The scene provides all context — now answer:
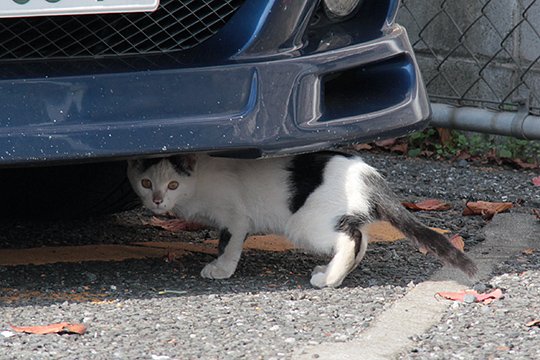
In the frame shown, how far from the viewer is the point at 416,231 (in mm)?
3512

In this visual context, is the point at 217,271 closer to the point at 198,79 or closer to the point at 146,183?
the point at 146,183

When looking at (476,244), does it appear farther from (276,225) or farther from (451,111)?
(451,111)

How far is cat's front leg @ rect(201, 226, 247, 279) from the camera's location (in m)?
3.62

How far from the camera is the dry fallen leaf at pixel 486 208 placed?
454 cm

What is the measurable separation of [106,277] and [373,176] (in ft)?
2.93

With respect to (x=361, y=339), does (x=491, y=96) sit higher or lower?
lower

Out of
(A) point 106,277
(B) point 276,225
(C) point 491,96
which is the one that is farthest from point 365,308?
(C) point 491,96

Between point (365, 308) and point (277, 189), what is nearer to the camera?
point (365, 308)

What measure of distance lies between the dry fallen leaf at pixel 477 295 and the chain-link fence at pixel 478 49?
2.28 metres

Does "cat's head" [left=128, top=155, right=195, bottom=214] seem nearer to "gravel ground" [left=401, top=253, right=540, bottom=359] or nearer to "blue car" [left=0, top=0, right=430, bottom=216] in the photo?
"blue car" [left=0, top=0, right=430, bottom=216]

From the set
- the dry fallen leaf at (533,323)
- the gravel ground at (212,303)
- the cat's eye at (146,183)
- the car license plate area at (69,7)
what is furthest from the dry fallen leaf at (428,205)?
the car license plate area at (69,7)

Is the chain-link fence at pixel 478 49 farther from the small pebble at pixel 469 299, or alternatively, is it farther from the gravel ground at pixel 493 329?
the small pebble at pixel 469 299

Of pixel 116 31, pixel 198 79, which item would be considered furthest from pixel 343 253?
pixel 116 31

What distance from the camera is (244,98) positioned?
320 cm
